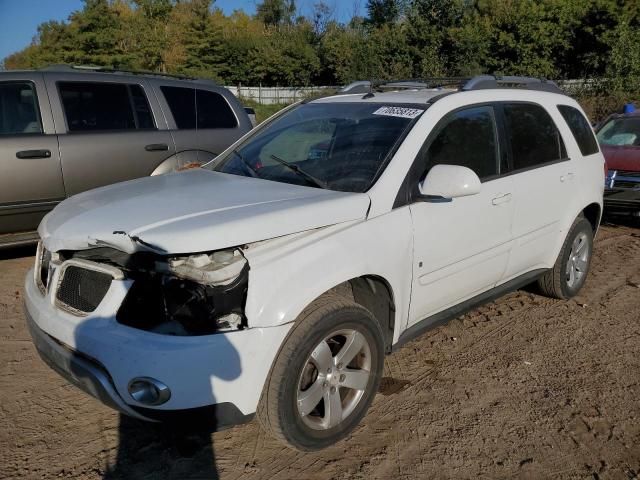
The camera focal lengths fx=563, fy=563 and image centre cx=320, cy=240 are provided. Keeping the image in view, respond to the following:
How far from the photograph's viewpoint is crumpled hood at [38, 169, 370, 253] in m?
2.44

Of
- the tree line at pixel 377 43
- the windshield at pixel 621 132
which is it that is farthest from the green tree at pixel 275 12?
the windshield at pixel 621 132

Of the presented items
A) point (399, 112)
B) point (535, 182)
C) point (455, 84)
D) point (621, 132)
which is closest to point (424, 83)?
point (455, 84)

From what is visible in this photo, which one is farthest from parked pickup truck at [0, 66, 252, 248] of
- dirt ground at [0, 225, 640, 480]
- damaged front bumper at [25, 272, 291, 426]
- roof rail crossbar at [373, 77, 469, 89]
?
damaged front bumper at [25, 272, 291, 426]

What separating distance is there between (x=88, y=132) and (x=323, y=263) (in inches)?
152

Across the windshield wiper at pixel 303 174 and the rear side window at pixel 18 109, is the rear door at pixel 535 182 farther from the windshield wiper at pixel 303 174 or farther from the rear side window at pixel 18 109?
the rear side window at pixel 18 109

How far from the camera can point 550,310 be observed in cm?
475

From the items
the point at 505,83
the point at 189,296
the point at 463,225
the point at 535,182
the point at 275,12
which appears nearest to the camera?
the point at 189,296

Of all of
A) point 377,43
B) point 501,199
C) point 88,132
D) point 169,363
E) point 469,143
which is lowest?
point 169,363

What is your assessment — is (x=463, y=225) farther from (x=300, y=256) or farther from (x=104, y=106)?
(x=104, y=106)

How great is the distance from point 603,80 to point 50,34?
140 ft

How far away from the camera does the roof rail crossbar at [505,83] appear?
3947 mm

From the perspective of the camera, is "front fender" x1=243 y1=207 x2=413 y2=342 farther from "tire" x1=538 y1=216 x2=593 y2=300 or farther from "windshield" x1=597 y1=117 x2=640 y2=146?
"windshield" x1=597 y1=117 x2=640 y2=146

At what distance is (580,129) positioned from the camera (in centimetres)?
477

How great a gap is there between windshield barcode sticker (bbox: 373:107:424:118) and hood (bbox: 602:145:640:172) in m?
5.31
